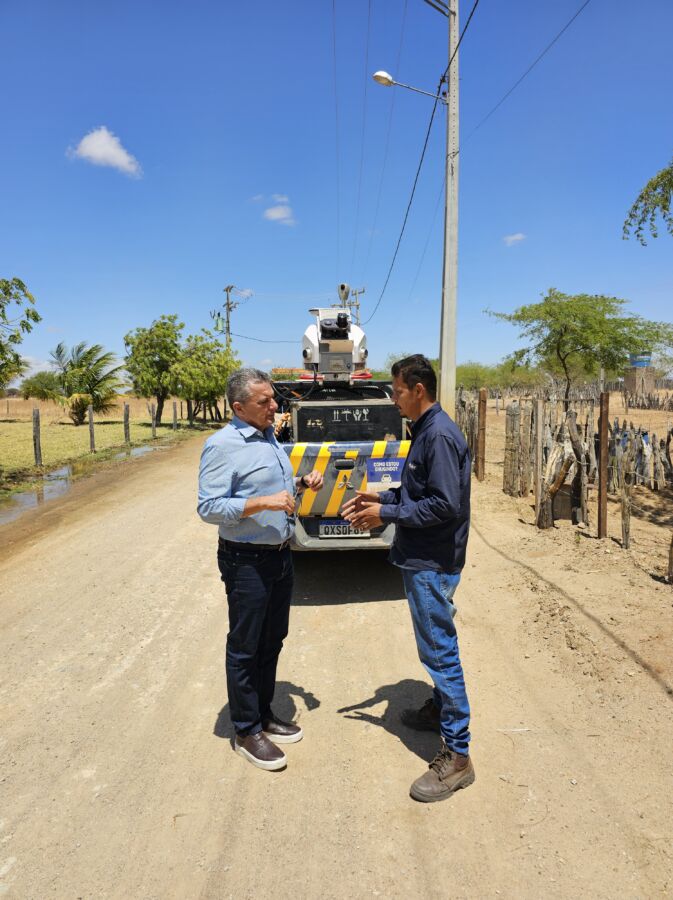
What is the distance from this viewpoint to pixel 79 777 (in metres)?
2.77

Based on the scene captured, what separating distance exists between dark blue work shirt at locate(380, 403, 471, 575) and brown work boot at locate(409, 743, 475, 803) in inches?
34.9

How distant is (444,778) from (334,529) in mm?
2726

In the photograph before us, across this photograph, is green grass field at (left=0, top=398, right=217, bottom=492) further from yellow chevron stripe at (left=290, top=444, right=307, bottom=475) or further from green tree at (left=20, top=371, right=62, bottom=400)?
yellow chevron stripe at (left=290, top=444, right=307, bottom=475)

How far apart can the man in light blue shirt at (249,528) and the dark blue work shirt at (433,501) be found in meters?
0.57

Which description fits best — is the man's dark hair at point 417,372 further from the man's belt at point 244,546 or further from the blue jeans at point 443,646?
the man's belt at point 244,546

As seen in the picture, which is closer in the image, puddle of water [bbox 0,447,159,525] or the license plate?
the license plate

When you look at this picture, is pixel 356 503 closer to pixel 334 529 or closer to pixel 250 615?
pixel 250 615

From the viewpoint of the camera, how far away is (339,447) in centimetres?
514

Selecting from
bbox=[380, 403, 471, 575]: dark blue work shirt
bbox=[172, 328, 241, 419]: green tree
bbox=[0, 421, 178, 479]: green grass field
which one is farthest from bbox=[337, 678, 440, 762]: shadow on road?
bbox=[172, 328, 241, 419]: green tree

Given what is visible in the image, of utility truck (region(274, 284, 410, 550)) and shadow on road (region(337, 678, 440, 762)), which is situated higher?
utility truck (region(274, 284, 410, 550))

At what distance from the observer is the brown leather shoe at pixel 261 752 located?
9.24ft

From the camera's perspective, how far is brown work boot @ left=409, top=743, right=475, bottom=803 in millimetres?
2580

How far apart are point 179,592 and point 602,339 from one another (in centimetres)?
1611

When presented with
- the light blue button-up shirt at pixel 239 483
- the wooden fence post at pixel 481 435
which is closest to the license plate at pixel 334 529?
the light blue button-up shirt at pixel 239 483
